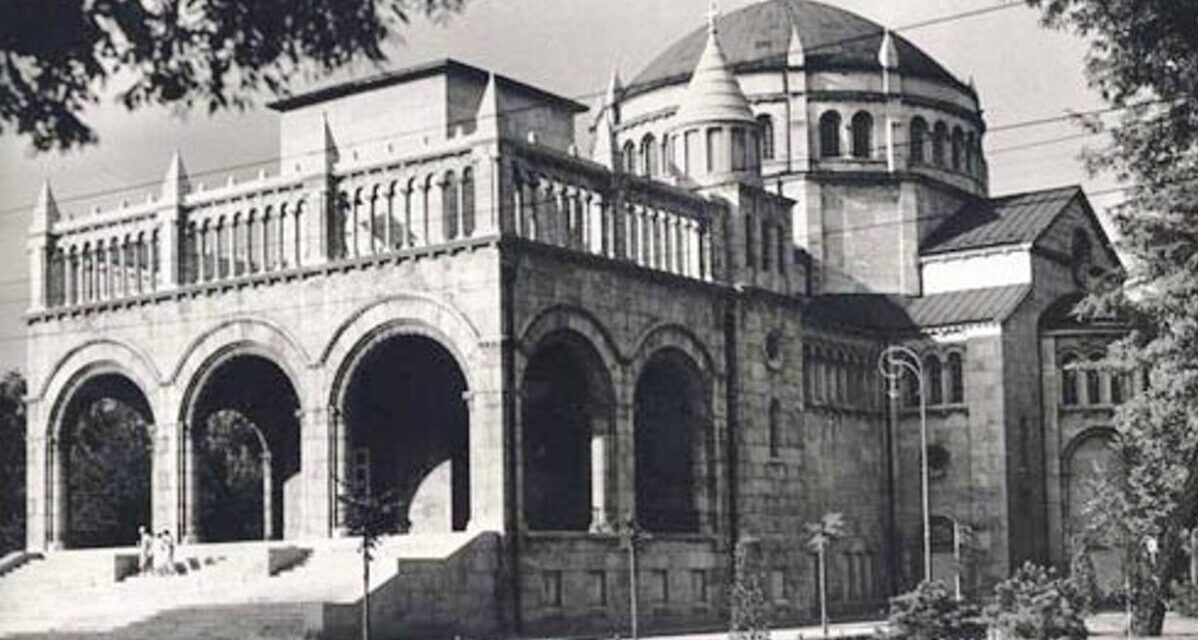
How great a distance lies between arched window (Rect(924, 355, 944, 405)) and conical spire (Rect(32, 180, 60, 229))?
29087 mm

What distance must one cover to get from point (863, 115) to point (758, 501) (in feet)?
70.9

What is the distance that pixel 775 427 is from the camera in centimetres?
5388

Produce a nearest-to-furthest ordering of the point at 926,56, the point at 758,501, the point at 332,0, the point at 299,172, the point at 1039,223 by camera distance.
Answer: the point at 332,0 < the point at 299,172 < the point at 758,501 < the point at 1039,223 < the point at 926,56

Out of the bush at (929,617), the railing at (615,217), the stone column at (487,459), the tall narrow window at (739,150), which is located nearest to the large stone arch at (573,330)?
the stone column at (487,459)

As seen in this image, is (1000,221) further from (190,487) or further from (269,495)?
(190,487)

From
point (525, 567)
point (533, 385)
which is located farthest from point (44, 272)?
point (525, 567)

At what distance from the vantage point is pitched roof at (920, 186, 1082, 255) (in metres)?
65.4

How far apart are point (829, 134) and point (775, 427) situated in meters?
18.1

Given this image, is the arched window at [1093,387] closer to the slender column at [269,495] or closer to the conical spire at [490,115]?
the slender column at [269,495]

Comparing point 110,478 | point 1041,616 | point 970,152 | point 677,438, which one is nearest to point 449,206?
point 677,438

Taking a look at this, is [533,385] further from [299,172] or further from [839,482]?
[839,482]

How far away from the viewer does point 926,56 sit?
72.5m

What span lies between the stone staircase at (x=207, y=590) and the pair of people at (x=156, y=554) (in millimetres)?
266

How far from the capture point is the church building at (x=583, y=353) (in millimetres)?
43750
